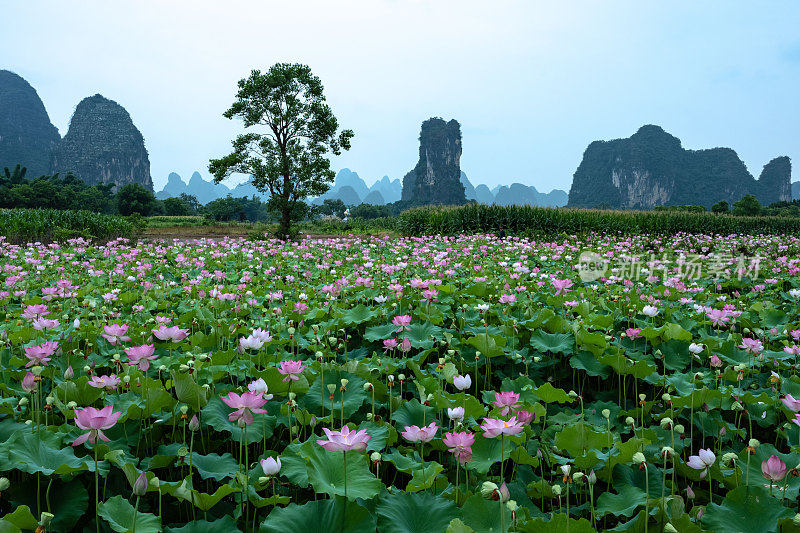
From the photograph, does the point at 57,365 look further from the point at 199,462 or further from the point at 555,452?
the point at 555,452

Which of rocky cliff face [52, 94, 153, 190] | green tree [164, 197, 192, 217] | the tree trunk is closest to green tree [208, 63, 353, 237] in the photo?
the tree trunk

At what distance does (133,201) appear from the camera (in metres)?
44.5

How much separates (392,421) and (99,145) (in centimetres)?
11237

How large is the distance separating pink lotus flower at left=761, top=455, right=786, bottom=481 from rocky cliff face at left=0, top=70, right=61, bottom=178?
386 feet

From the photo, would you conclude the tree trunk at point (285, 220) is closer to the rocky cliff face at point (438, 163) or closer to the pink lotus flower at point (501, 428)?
the pink lotus flower at point (501, 428)

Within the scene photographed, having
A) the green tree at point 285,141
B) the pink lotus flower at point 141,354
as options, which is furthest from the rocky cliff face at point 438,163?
the pink lotus flower at point 141,354

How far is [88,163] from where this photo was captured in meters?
89.9

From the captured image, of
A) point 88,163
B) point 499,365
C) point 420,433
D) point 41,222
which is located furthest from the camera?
point 88,163

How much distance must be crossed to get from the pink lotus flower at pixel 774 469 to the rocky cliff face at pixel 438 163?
309 ft

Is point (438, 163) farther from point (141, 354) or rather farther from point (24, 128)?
point (141, 354)

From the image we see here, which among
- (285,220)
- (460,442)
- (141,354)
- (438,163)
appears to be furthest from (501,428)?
(438,163)

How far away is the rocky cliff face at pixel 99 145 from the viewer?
89875mm

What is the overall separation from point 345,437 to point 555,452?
94 centimetres

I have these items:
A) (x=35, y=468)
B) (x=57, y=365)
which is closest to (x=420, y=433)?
(x=35, y=468)
